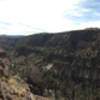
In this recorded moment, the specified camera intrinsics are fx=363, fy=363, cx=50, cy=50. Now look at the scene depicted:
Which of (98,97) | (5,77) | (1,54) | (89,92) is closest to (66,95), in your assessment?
(98,97)

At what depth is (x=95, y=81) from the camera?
192500mm

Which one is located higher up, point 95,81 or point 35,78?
point 35,78

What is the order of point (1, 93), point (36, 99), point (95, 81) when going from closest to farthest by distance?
point (1, 93) → point (36, 99) → point (95, 81)

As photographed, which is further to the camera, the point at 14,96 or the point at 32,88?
the point at 32,88

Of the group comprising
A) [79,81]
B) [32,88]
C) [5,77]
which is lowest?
[79,81]

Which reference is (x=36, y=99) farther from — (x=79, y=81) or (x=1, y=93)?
(x=79, y=81)

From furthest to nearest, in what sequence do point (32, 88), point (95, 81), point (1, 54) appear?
1. point (95, 81)
2. point (32, 88)
3. point (1, 54)

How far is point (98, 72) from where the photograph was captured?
198m

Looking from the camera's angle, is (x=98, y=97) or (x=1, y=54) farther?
(x=98, y=97)

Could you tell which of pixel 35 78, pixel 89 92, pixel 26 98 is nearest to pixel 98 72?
pixel 89 92

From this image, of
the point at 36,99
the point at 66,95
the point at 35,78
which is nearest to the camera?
the point at 36,99

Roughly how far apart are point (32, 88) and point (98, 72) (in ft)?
425

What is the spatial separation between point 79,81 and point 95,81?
10.5 metres

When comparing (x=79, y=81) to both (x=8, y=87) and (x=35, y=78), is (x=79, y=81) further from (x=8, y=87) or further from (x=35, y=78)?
(x=8, y=87)
